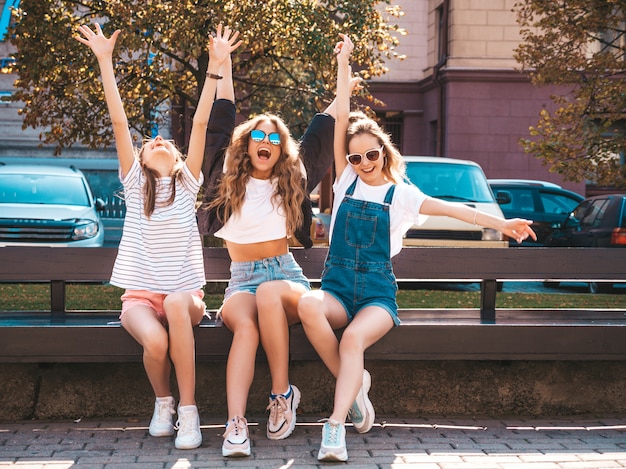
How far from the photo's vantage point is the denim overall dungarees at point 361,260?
5402 mm

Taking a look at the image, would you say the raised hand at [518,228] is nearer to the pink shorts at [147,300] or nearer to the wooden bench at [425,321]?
the wooden bench at [425,321]

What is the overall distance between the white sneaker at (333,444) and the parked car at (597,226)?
1021 centimetres

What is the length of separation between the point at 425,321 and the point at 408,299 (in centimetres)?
568

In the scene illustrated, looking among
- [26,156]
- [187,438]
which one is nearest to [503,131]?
[26,156]

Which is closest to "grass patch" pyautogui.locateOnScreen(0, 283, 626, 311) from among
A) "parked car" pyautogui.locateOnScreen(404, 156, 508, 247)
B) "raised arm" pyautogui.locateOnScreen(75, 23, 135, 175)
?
"parked car" pyautogui.locateOnScreen(404, 156, 508, 247)

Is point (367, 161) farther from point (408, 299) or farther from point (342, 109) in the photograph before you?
point (408, 299)

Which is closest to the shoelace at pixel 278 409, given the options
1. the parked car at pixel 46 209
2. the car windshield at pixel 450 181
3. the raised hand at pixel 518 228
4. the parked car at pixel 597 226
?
the raised hand at pixel 518 228

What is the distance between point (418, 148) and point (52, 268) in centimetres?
2557

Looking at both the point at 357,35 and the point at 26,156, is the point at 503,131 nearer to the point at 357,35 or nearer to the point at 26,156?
the point at 26,156

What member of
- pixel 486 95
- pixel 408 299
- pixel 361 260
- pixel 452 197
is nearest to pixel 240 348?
pixel 361 260

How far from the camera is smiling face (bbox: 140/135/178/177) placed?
219 inches

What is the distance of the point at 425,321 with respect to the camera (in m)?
5.88

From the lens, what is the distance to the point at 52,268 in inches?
236

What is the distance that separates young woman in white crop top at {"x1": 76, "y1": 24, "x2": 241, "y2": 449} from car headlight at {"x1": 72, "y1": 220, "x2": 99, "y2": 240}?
898 centimetres
